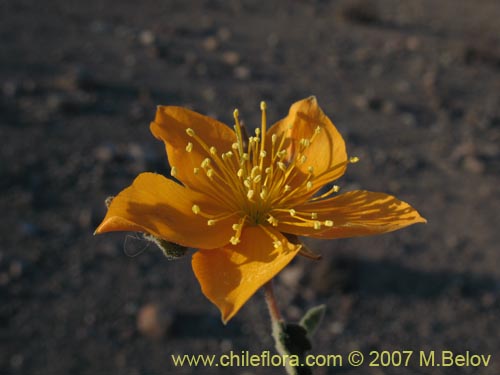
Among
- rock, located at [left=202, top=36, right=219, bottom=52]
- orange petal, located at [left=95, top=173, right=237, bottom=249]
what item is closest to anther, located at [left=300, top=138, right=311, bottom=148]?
orange petal, located at [left=95, top=173, right=237, bottom=249]

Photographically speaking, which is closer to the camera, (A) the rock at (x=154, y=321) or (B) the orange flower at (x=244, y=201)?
(B) the orange flower at (x=244, y=201)

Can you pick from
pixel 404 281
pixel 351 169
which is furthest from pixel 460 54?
pixel 404 281

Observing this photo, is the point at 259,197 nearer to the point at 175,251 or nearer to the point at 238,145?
the point at 238,145

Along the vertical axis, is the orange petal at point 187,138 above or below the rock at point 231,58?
above

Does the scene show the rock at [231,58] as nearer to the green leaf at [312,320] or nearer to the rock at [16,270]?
the rock at [16,270]

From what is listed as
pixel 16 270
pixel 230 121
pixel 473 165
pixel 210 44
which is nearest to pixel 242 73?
pixel 210 44

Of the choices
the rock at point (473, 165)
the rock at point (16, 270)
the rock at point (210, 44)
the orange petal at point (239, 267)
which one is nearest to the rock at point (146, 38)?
the rock at point (210, 44)
